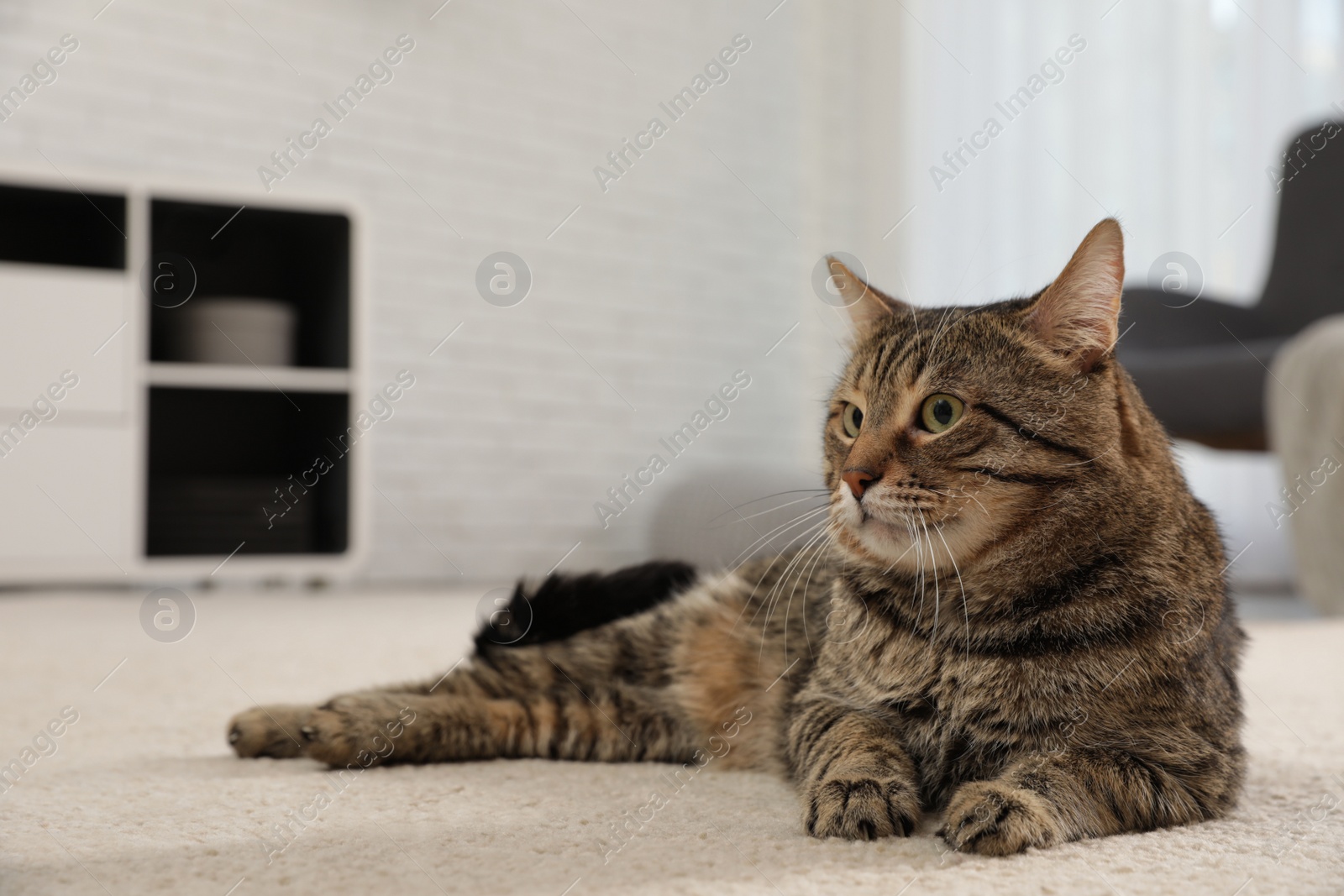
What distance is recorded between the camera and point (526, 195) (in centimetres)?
432

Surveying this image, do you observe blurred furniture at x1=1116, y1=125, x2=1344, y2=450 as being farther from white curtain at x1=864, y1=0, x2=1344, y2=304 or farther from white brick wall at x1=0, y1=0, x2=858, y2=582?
white brick wall at x1=0, y1=0, x2=858, y2=582

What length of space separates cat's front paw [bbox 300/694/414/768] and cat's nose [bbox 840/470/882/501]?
1.82ft

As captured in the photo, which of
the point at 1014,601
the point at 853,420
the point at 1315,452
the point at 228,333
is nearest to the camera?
the point at 1014,601

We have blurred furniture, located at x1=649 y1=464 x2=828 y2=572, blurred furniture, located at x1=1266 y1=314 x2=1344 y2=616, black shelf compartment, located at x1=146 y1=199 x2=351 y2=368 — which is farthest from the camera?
black shelf compartment, located at x1=146 y1=199 x2=351 y2=368

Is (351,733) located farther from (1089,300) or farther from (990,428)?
(1089,300)

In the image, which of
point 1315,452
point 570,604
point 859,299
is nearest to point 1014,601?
point 859,299

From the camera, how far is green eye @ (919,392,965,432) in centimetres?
97

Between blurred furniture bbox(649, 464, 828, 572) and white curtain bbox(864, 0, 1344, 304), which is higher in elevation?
white curtain bbox(864, 0, 1344, 304)

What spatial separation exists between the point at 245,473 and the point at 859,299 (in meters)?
2.82

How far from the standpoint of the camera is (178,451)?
3.46 m

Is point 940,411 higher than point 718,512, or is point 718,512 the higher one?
point 940,411

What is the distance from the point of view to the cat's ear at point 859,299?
119 centimetres

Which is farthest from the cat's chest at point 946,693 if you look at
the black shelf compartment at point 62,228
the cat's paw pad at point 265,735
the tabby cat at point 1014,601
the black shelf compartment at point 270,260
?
the black shelf compartment at point 62,228

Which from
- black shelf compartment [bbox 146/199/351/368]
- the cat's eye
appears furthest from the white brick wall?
the cat's eye
